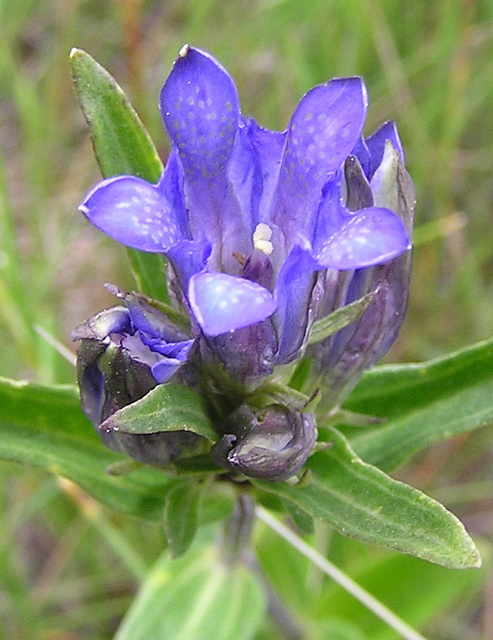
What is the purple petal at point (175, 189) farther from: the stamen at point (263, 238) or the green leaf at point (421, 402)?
the green leaf at point (421, 402)

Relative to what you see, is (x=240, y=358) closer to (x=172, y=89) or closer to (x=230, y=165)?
(x=230, y=165)

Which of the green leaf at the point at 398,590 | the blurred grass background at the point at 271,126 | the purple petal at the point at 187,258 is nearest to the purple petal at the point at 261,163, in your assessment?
the purple petal at the point at 187,258

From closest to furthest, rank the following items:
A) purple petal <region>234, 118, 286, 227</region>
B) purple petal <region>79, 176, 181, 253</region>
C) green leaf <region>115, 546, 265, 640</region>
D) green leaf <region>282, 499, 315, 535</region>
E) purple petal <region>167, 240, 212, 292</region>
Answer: purple petal <region>79, 176, 181, 253</region> → purple petal <region>167, 240, 212, 292</region> → purple petal <region>234, 118, 286, 227</region> → green leaf <region>282, 499, 315, 535</region> → green leaf <region>115, 546, 265, 640</region>

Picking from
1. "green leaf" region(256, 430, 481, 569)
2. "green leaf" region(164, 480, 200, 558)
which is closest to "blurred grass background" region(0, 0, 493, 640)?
"green leaf" region(164, 480, 200, 558)

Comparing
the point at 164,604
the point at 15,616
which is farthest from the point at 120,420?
the point at 15,616

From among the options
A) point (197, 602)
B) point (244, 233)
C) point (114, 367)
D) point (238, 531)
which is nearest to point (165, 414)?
point (114, 367)

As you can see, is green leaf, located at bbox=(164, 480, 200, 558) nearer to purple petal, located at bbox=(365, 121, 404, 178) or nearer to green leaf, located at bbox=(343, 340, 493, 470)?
green leaf, located at bbox=(343, 340, 493, 470)

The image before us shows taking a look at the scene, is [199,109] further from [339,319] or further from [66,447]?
[66,447]
